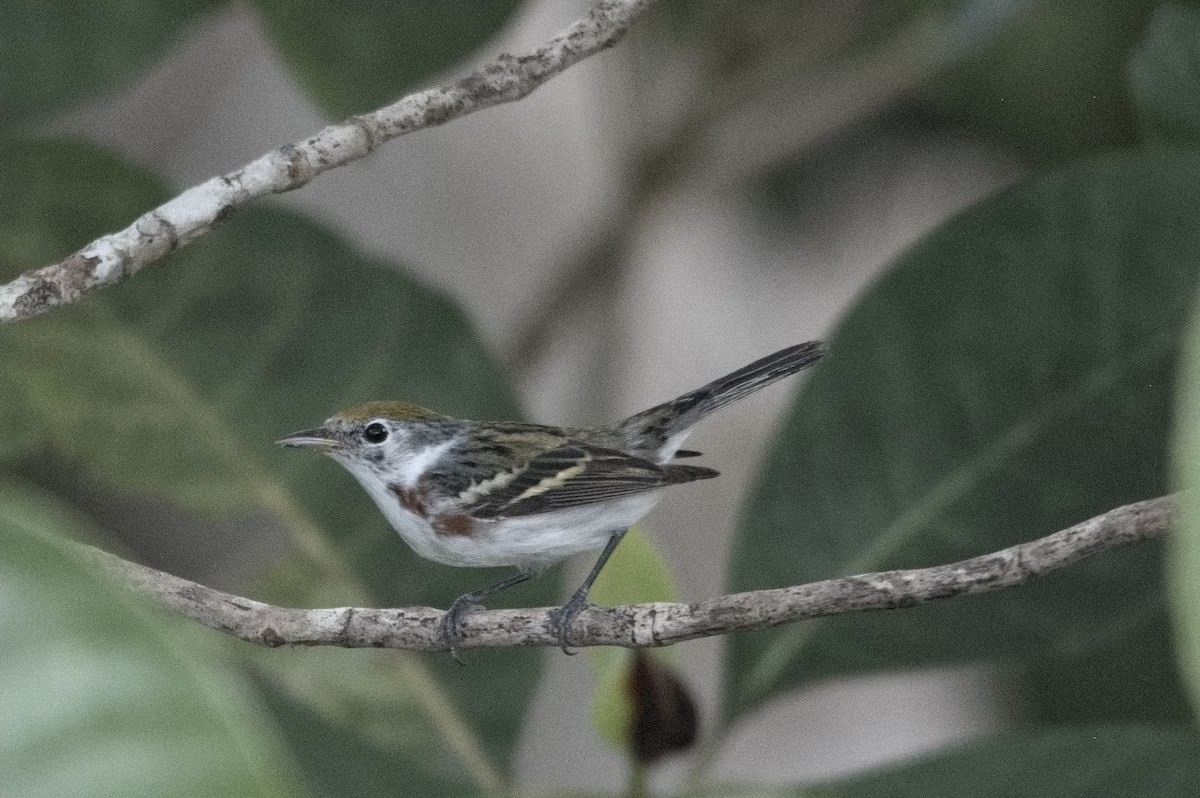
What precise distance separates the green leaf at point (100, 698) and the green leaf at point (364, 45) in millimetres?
931

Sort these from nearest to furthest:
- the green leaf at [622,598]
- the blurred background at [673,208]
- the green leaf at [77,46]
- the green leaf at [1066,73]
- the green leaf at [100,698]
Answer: the green leaf at [100,698]
the green leaf at [622,598]
the green leaf at [77,46]
the green leaf at [1066,73]
the blurred background at [673,208]

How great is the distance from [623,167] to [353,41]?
766 mm

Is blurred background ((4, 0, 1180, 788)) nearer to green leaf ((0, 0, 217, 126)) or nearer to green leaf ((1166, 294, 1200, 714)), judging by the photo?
green leaf ((0, 0, 217, 126))

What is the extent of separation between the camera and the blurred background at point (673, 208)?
73.3 inches

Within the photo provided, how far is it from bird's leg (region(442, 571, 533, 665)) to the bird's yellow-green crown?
0.56 feet

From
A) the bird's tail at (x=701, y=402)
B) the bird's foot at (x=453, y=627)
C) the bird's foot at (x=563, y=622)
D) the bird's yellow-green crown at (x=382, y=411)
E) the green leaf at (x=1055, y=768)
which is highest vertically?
the bird's yellow-green crown at (x=382, y=411)

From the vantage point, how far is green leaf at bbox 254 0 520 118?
3.93 feet

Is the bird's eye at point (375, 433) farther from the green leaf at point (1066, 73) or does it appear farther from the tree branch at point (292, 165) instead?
the green leaf at point (1066, 73)

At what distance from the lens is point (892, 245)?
7.29 feet

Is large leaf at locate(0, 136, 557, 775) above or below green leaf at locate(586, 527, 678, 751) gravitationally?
above

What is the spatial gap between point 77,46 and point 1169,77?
941mm

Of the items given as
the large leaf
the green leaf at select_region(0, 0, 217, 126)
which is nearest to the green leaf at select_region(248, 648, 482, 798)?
the large leaf

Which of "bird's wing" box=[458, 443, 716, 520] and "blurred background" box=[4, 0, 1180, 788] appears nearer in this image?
"bird's wing" box=[458, 443, 716, 520]

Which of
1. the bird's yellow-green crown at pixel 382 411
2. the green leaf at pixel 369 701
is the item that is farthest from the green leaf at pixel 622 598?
the bird's yellow-green crown at pixel 382 411
